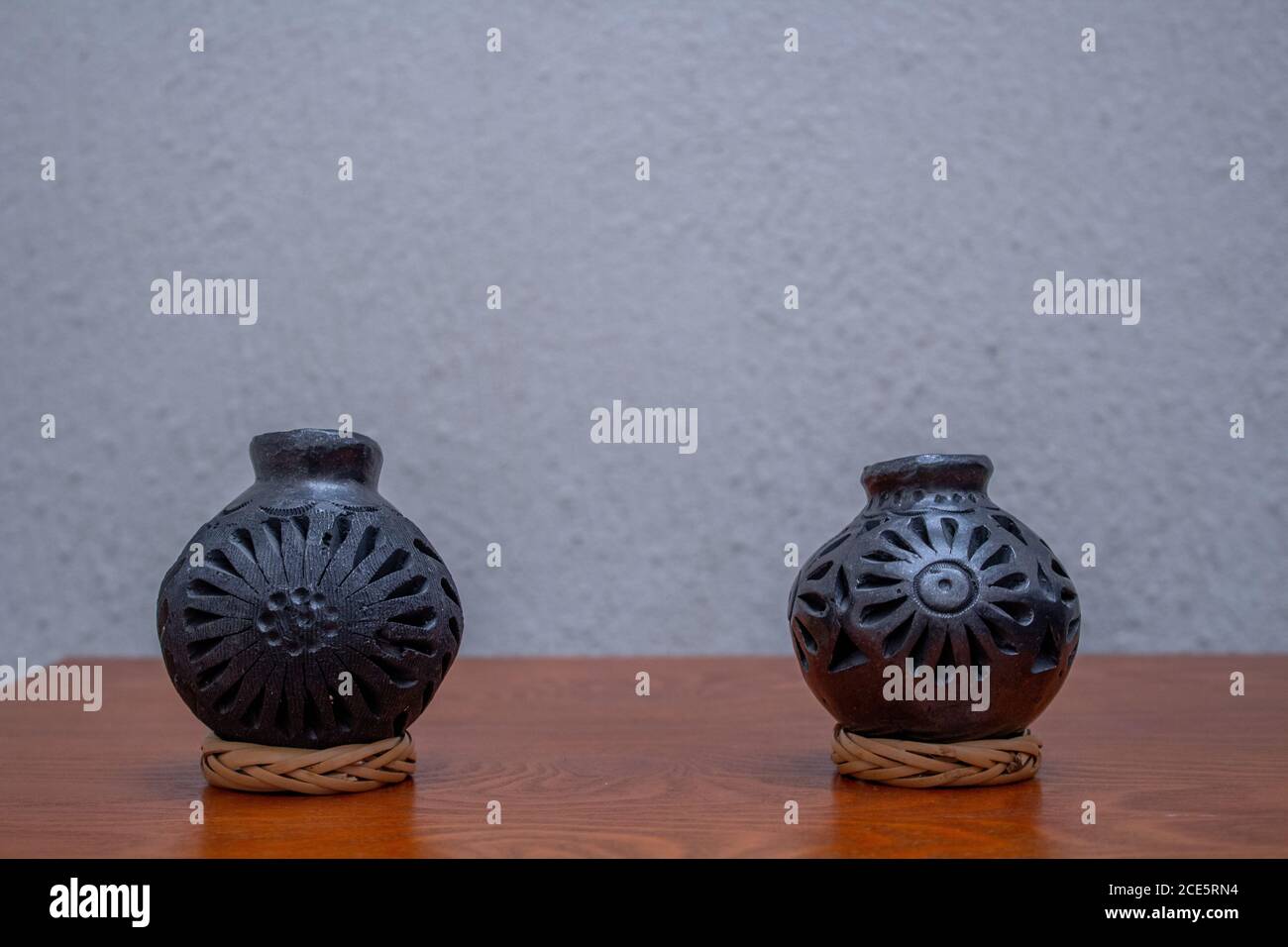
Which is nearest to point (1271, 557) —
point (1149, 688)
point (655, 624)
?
point (1149, 688)

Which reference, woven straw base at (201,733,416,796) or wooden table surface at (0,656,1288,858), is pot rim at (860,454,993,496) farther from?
woven straw base at (201,733,416,796)

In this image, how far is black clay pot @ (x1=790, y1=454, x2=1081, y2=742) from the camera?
1077 mm

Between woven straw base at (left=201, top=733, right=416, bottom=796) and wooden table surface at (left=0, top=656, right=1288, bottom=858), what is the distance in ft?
0.06

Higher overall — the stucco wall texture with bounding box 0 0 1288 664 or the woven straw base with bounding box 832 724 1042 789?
the stucco wall texture with bounding box 0 0 1288 664

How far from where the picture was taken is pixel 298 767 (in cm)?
108

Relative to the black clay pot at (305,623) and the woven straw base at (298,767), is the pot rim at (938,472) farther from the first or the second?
the woven straw base at (298,767)

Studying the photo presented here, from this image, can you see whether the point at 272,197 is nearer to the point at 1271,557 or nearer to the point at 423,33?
the point at 423,33

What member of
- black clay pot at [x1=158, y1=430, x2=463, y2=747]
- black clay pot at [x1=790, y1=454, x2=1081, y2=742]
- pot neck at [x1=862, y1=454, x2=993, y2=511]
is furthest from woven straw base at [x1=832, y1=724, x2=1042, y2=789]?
black clay pot at [x1=158, y1=430, x2=463, y2=747]

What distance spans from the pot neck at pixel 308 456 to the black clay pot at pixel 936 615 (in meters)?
0.47

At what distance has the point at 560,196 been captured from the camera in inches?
87.7

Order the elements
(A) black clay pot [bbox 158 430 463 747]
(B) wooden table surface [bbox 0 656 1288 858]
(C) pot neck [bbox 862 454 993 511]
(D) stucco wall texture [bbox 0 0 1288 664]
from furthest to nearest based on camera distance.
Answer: (D) stucco wall texture [bbox 0 0 1288 664]
(C) pot neck [bbox 862 454 993 511]
(A) black clay pot [bbox 158 430 463 747]
(B) wooden table surface [bbox 0 656 1288 858]

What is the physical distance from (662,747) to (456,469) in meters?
1.03

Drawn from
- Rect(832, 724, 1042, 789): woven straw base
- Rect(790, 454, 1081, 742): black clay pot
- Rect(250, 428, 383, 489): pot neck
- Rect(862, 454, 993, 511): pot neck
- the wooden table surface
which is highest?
Rect(250, 428, 383, 489): pot neck

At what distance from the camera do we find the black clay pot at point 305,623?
3.49ft
